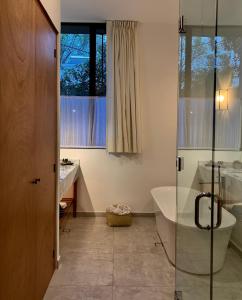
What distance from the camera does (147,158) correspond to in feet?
14.5

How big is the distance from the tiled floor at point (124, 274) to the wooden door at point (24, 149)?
0.32 meters

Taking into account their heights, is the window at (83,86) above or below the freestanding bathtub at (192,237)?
above

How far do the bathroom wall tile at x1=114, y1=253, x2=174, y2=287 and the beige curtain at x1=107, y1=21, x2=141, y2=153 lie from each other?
174cm

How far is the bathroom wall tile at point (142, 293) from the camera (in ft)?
7.31

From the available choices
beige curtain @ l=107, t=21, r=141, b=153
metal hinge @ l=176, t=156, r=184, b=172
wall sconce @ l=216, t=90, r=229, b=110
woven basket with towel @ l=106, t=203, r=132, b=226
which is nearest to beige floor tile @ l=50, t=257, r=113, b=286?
woven basket with towel @ l=106, t=203, r=132, b=226

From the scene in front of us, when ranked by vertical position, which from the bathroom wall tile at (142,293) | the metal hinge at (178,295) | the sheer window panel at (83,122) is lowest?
the bathroom wall tile at (142,293)

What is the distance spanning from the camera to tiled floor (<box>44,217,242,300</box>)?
7.37 feet

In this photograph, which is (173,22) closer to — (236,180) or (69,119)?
(69,119)

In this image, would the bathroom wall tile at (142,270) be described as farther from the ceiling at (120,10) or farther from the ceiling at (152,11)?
the ceiling at (120,10)

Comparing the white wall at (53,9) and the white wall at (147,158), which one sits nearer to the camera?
the white wall at (53,9)

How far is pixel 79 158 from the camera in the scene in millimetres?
4410

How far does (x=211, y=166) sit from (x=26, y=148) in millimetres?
1961

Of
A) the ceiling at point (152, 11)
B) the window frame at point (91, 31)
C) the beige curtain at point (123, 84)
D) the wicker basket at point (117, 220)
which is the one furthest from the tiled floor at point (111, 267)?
the ceiling at point (152, 11)

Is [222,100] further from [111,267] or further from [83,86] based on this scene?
[83,86]
